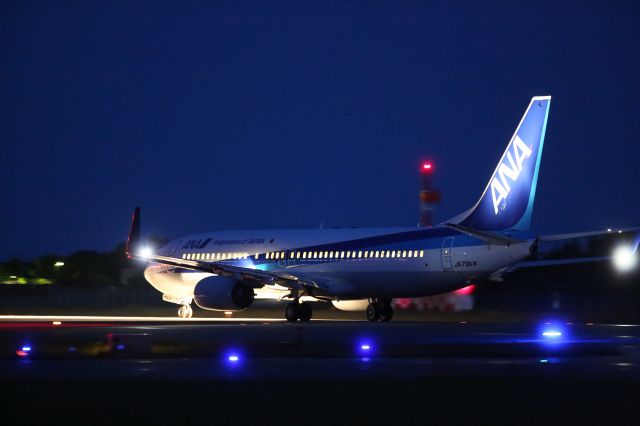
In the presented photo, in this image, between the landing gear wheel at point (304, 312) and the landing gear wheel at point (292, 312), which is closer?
the landing gear wheel at point (292, 312)

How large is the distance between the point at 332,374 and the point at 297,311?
23755 mm

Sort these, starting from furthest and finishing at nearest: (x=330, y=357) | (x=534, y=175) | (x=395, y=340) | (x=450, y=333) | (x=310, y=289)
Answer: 1. (x=310, y=289)
2. (x=534, y=175)
3. (x=450, y=333)
4. (x=395, y=340)
5. (x=330, y=357)

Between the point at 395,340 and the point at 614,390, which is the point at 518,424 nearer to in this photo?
the point at 614,390

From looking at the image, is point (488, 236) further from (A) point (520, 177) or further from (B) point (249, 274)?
(B) point (249, 274)

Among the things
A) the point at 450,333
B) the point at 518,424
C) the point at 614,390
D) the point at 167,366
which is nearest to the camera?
the point at 518,424

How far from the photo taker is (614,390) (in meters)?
14.7

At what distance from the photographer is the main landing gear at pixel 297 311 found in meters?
40.6

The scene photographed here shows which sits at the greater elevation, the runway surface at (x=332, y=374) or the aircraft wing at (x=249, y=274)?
the aircraft wing at (x=249, y=274)

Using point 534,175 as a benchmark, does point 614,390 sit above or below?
below

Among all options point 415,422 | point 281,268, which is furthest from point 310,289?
point 415,422

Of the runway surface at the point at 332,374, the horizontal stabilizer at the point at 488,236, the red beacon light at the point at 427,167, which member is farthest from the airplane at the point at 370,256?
the red beacon light at the point at 427,167

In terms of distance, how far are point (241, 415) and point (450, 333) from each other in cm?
1679

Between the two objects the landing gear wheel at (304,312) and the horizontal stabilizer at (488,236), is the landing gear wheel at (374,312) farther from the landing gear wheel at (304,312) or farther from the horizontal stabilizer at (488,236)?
the horizontal stabilizer at (488,236)

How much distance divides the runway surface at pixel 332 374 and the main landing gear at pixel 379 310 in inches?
512
